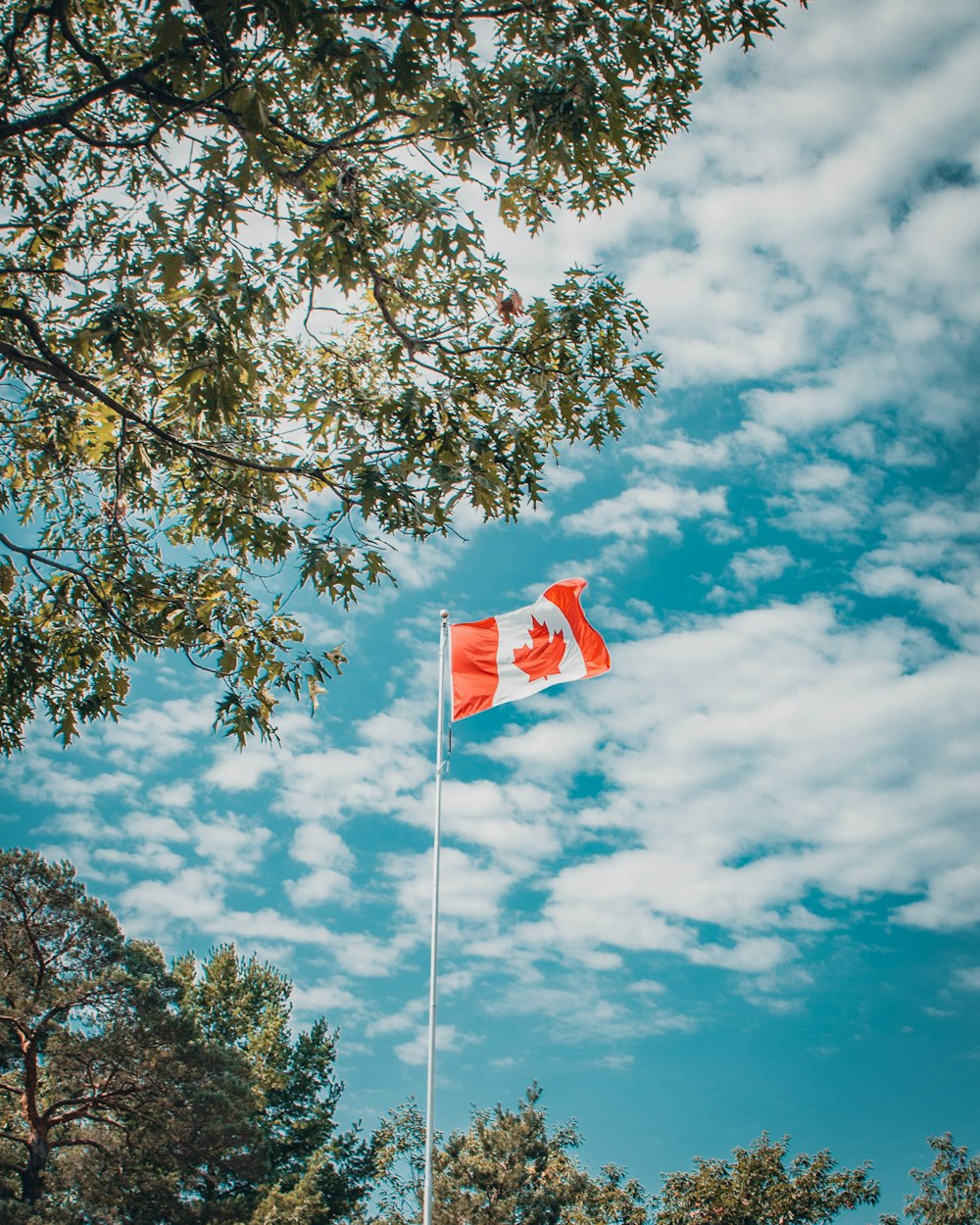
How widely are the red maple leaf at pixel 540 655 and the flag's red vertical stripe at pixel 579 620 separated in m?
0.30

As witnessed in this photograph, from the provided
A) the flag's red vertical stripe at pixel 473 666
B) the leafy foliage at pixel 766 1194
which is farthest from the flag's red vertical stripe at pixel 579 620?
the leafy foliage at pixel 766 1194

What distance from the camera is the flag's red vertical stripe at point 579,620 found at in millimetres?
14469

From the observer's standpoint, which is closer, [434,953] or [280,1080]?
[434,953]

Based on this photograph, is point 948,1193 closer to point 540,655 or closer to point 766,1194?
point 766,1194

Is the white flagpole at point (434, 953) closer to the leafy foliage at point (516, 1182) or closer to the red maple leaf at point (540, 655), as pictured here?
the red maple leaf at point (540, 655)

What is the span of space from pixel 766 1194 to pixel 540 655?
24.1 meters

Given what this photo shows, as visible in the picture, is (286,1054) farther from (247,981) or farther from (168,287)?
(168,287)

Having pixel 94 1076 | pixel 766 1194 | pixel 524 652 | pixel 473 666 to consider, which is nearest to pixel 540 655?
pixel 524 652

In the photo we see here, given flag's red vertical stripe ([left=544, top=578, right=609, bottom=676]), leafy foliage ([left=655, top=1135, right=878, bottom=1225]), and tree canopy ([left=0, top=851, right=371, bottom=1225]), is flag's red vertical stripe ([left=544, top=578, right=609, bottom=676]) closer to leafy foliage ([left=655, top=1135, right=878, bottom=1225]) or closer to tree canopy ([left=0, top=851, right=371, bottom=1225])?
tree canopy ([left=0, top=851, right=371, bottom=1225])

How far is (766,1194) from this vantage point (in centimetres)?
2998

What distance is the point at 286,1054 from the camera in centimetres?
3503

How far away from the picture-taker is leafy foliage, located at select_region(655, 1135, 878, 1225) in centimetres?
2958

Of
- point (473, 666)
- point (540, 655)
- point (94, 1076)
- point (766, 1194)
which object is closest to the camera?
point (540, 655)

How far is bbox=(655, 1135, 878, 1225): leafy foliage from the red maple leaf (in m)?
23.3
